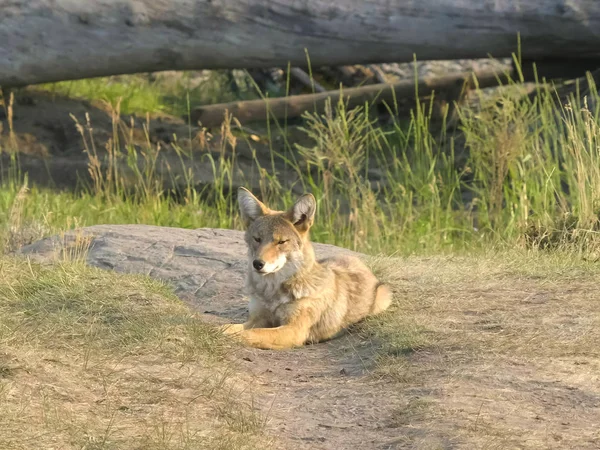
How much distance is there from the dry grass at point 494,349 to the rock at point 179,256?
1002mm

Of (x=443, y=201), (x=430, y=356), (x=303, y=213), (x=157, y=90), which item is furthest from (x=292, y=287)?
(x=157, y=90)

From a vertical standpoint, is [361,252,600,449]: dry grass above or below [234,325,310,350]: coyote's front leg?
above

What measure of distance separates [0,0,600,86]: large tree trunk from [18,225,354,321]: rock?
99.3 inches

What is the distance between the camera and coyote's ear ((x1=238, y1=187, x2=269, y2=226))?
5.75 metres

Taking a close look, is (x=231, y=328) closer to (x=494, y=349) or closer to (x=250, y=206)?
(x=250, y=206)

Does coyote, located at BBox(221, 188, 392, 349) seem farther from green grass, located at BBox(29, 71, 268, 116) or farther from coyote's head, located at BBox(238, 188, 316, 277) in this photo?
green grass, located at BBox(29, 71, 268, 116)

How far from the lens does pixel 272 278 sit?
564 cm

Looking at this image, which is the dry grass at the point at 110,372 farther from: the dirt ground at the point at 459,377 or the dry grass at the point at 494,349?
the dry grass at the point at 494,349

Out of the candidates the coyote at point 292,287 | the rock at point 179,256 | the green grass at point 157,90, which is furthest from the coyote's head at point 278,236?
Answer: the green grass at point 157,90

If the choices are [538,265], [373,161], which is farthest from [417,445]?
[373,161]

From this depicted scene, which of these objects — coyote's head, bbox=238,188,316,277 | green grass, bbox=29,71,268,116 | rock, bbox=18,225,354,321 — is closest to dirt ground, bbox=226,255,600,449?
coyote's head, bbox=238,188,316,277

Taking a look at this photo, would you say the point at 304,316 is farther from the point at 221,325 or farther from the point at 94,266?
the point at 94,266

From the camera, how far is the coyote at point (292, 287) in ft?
18.1

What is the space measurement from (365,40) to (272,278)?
433 cm
